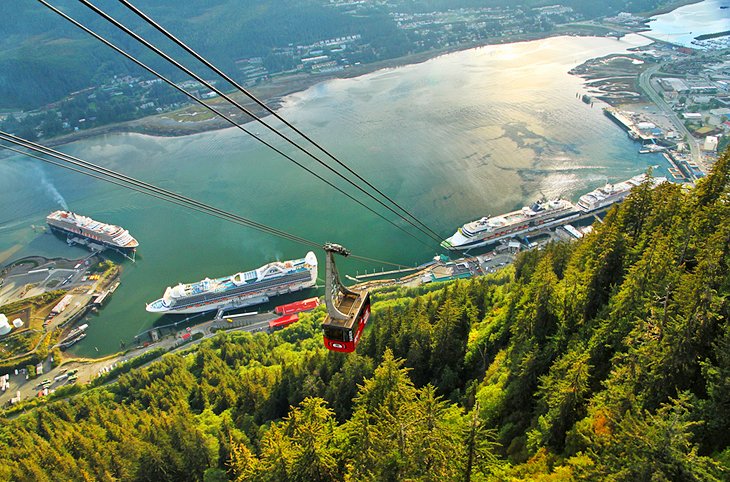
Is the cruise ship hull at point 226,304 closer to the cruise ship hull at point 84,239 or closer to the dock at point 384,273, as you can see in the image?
the dock at point 384,273

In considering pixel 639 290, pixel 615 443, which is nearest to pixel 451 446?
pixel 615 443

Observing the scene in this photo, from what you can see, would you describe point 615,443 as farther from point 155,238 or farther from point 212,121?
point 212,121

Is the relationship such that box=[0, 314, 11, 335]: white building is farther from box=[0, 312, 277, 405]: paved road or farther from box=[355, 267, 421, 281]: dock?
box=[355, 267, 421, 281]: dock

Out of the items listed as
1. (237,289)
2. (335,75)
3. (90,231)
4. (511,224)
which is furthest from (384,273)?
(335,75)

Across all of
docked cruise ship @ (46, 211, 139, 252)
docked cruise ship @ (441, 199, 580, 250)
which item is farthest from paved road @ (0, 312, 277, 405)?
docked cruise ship @ (441, 199, 580, 250)

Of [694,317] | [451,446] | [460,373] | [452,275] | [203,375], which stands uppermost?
[694,317]
